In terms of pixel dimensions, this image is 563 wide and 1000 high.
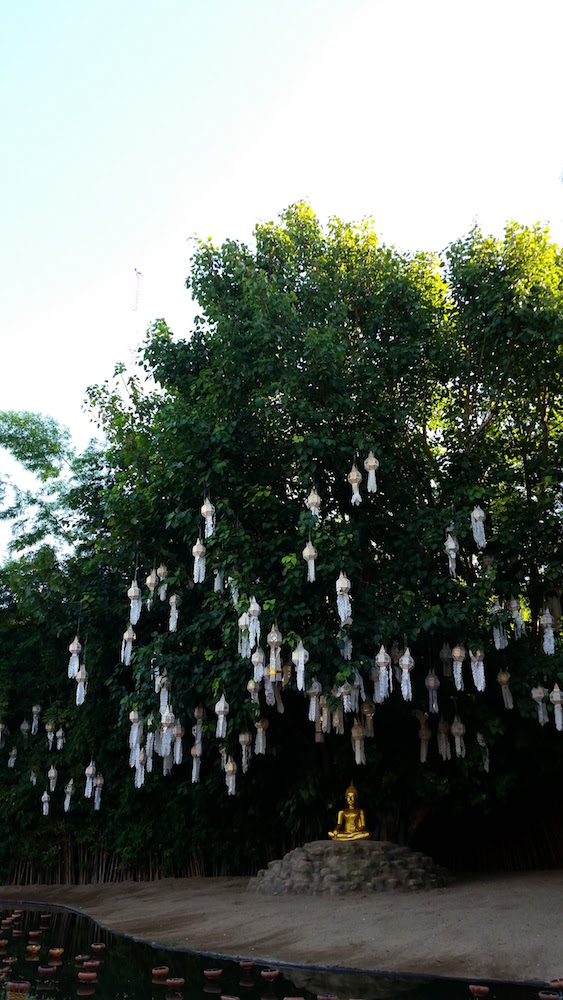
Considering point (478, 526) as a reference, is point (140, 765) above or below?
below

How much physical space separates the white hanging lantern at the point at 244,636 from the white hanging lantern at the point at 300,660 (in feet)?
1.69

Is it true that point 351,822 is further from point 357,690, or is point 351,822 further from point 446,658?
point 446,658

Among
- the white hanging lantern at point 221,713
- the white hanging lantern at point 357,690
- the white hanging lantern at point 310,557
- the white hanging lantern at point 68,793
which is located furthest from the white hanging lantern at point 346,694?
the white hanging lantern at point 68,793

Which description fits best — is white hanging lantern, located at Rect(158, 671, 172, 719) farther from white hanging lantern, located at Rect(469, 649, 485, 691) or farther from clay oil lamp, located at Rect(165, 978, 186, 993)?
clay oil lamp, located at Rect(165, 978, 186, 993)

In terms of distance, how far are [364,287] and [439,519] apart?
332 centimetres

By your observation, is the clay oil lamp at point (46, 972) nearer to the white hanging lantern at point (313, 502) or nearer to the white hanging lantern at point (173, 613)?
the white hanging lantern at point (173, 613)

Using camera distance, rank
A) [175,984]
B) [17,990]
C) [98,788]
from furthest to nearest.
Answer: [98,788] < [175,984] < [17,990]

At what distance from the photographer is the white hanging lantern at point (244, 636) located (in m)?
8.32

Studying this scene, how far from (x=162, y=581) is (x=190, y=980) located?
4624 millimetres

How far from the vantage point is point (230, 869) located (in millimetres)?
11406

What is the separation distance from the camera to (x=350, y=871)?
8.91 metres

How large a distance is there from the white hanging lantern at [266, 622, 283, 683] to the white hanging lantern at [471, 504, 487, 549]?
92.1 inches

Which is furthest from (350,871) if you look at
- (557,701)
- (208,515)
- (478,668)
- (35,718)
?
(35,718)

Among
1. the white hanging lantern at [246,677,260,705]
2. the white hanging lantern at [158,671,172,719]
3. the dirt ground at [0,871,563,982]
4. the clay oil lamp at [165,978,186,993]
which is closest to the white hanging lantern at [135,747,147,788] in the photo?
the white hanging lantern at [158,671,172,719]
